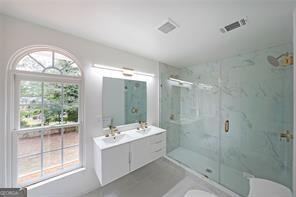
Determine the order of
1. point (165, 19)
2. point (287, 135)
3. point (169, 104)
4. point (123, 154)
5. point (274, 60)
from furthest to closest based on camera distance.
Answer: point (169, 104) < point (274, 60) < point (287, 135) < point (123, 154) < point (165, 19)

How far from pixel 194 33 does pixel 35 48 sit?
2113 mm

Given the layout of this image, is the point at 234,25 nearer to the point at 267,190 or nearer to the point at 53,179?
the point at 267,190

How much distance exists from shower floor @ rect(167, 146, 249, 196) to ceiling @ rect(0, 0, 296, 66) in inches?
89.2

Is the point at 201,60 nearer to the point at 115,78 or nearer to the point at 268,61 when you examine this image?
the point at 268,61

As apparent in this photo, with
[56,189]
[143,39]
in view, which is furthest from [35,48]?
[56,189]

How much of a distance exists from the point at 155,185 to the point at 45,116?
2018mm

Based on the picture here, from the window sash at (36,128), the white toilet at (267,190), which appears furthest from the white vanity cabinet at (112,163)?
the white toilet at (267,190)

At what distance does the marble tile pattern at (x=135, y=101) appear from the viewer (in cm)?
254

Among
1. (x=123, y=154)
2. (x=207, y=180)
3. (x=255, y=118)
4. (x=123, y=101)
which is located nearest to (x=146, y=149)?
(x=123, y=154)

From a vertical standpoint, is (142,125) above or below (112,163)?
above

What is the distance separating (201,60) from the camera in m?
2.80

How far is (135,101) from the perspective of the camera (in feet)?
8.82

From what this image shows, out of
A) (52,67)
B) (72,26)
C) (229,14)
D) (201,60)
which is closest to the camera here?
(229,14)

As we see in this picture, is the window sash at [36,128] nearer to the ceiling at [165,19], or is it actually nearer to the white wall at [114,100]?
the white wall at [114,100]
